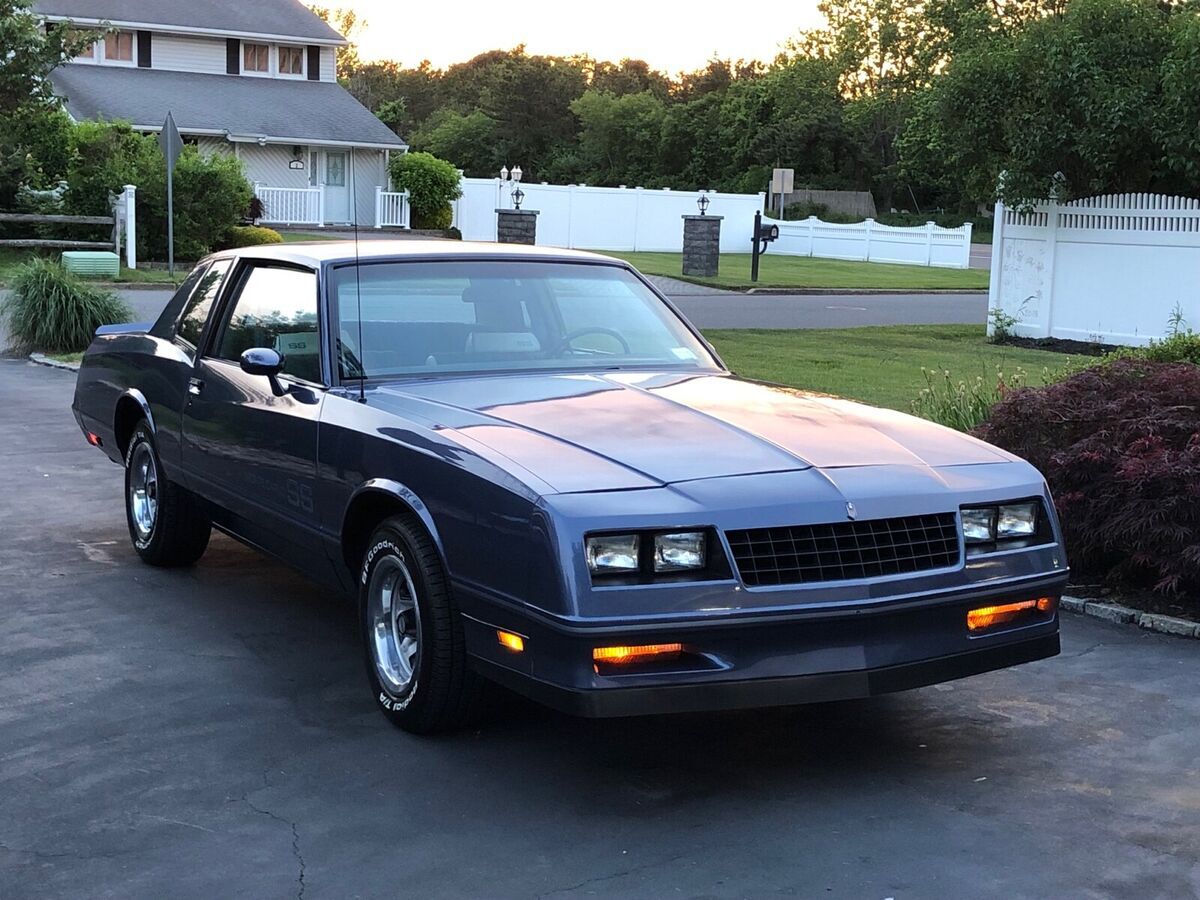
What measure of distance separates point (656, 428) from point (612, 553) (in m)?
0.79

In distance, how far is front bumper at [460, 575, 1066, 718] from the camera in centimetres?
411

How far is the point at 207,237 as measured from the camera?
3136 cm

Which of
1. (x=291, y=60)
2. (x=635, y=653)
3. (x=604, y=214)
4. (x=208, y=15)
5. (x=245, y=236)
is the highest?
(x=208, y=15)

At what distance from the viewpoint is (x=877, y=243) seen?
48625 mm

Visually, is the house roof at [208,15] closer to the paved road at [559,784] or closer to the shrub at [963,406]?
the shrub at [963,406]

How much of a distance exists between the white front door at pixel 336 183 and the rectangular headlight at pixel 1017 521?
4300cm

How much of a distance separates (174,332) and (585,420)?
10.2ft

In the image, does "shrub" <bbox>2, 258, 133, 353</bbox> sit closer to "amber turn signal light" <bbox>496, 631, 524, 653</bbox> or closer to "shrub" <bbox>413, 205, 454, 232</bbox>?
"amber turn signal light" <bbox>496, 631, 524, 653</bbox>

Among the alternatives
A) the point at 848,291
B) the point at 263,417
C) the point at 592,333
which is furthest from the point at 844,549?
the point at 848,291

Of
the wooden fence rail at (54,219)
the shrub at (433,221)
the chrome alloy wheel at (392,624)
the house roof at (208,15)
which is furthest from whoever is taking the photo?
the shrub at (433,221)

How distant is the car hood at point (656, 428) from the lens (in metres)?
4.45

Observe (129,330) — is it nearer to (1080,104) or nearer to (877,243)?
(1080,104)

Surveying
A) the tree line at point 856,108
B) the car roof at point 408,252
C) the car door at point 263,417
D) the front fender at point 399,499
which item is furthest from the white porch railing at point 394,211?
the front fender at point 399,499

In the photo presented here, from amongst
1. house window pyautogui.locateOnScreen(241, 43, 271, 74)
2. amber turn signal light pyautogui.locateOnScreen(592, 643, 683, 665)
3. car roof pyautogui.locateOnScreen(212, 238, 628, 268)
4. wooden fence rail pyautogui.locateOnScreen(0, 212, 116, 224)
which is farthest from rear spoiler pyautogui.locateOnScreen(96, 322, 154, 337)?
house window pyautogui.locateOnScreen(241, 43, 271, 74)
